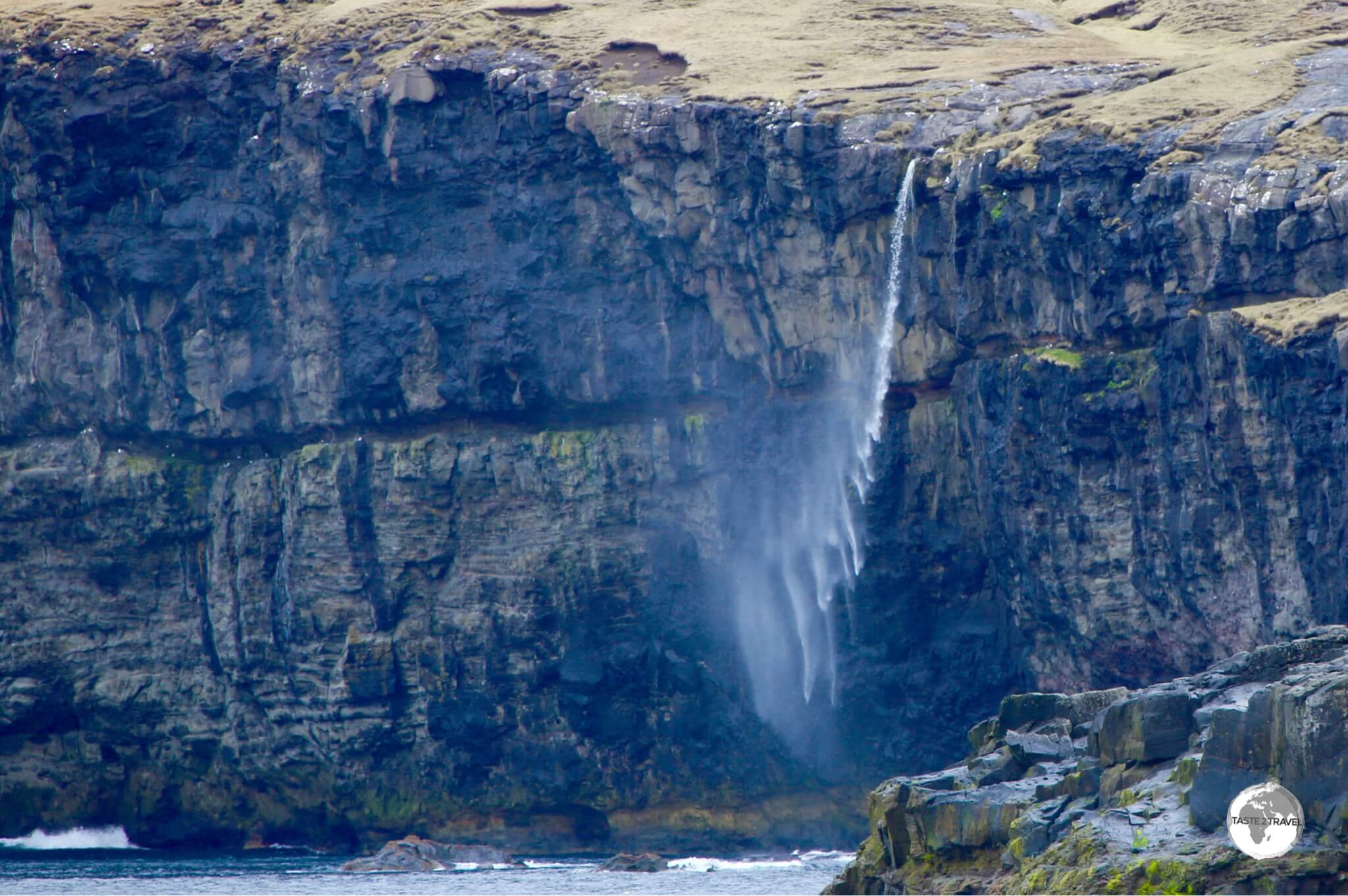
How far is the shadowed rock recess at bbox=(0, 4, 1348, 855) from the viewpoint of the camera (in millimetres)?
112000

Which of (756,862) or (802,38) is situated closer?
(756,862)

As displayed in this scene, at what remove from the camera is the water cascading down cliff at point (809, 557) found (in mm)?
124125

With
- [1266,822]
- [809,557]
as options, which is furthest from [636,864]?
[1266,822]

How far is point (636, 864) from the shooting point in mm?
116250

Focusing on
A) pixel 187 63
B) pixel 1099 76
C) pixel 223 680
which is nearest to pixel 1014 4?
pixel 1099 76

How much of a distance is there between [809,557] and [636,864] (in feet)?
62.6

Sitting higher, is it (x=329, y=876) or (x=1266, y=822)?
(x=1266, y=822)

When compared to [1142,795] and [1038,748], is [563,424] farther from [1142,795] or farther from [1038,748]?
[1142,795]

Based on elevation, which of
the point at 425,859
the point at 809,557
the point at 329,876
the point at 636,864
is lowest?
the point at 425,859

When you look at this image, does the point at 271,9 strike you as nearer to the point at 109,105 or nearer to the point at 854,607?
the point at 109,105

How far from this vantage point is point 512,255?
5153 inches

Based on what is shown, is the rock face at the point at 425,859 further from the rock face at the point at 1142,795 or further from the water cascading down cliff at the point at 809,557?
the rock face at the point at 1142,795

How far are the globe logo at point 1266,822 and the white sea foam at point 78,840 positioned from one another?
3613 inches

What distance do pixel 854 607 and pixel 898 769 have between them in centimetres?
828
